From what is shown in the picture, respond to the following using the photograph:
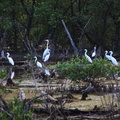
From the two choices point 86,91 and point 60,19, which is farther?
point 60,19

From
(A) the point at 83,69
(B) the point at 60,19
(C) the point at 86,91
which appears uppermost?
(B) the point at 60,19

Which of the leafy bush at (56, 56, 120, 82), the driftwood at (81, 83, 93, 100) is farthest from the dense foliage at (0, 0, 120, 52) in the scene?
the driftwood at (81, 83, 93, 100)

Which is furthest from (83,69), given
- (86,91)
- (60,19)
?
(60,19)

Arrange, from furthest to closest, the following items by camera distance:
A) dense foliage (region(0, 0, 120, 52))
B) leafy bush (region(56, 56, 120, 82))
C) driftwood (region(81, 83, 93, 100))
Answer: dense foliage (region(0, 0, 120, 52)) < leafy bush (region(56, 56, 120, 82)) < driftwood (region(81, 83, 93, 100))

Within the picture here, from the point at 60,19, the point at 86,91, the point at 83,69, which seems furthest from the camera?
the point at 60,19

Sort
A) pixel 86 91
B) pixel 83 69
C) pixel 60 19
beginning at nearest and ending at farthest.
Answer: pixel 86 91, pixel 83 69, pixel 60 19

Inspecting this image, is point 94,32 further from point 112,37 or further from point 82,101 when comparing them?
point 82,101

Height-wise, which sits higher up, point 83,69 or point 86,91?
point 83,69

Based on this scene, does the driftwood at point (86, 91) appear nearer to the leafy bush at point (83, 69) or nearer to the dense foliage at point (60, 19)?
the leafy bush at point (83, 69)

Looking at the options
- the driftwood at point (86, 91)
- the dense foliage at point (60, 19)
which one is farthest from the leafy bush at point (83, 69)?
the dense foliage at point (60, 19)

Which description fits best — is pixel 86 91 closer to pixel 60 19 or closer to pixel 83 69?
pixel 83 69

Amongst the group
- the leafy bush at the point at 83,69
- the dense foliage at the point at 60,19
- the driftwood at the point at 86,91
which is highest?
the dense foliage at the point at 60,19

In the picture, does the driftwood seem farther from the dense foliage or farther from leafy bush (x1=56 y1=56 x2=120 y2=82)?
the dense foliage

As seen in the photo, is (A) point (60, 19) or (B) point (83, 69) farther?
(A) point (60, 19)
